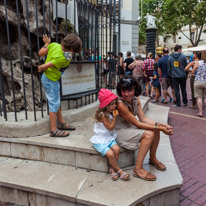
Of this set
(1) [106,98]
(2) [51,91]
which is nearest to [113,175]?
(1) [106,98]

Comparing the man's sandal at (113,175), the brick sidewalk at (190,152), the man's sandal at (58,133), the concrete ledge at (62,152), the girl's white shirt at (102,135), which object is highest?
the girl's white shirt at (102,135)

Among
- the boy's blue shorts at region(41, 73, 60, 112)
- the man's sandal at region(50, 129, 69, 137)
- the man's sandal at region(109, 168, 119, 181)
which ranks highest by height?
the boy's blue shorts at region(41, 73, 60, 112)

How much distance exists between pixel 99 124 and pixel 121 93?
19.2 inches

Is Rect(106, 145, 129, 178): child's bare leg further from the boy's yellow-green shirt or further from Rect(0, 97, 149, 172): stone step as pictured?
the boy's yellow-green shirt

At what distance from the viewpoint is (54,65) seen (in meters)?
3.13

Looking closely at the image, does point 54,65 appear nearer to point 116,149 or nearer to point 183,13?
point 116,149

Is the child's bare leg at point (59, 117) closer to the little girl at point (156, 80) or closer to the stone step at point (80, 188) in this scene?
the stone step at point (80, 188)

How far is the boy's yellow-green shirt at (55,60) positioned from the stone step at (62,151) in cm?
91

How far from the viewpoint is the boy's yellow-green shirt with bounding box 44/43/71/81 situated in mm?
3084

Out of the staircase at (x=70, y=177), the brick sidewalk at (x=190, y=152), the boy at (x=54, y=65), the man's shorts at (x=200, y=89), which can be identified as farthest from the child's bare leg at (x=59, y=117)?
the man's shorts at (x=200, y=89)

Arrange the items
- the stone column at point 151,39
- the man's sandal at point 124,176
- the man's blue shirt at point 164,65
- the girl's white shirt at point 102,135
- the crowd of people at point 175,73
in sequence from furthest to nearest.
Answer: the stone column at point 151,39, the man's blue shirt at point 164,65, the crowd of people at point 175,73, the girl's white shirt at point 102,135, the man's sandal at point 124,176

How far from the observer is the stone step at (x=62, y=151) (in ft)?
9.48

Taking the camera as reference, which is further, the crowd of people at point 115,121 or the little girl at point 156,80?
the little girl at point 156,80

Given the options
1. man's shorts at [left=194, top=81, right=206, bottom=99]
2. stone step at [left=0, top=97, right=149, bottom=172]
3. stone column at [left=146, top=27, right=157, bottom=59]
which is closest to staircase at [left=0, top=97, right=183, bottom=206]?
stone step at [left=0, top=97, right=149, bottom=172]
